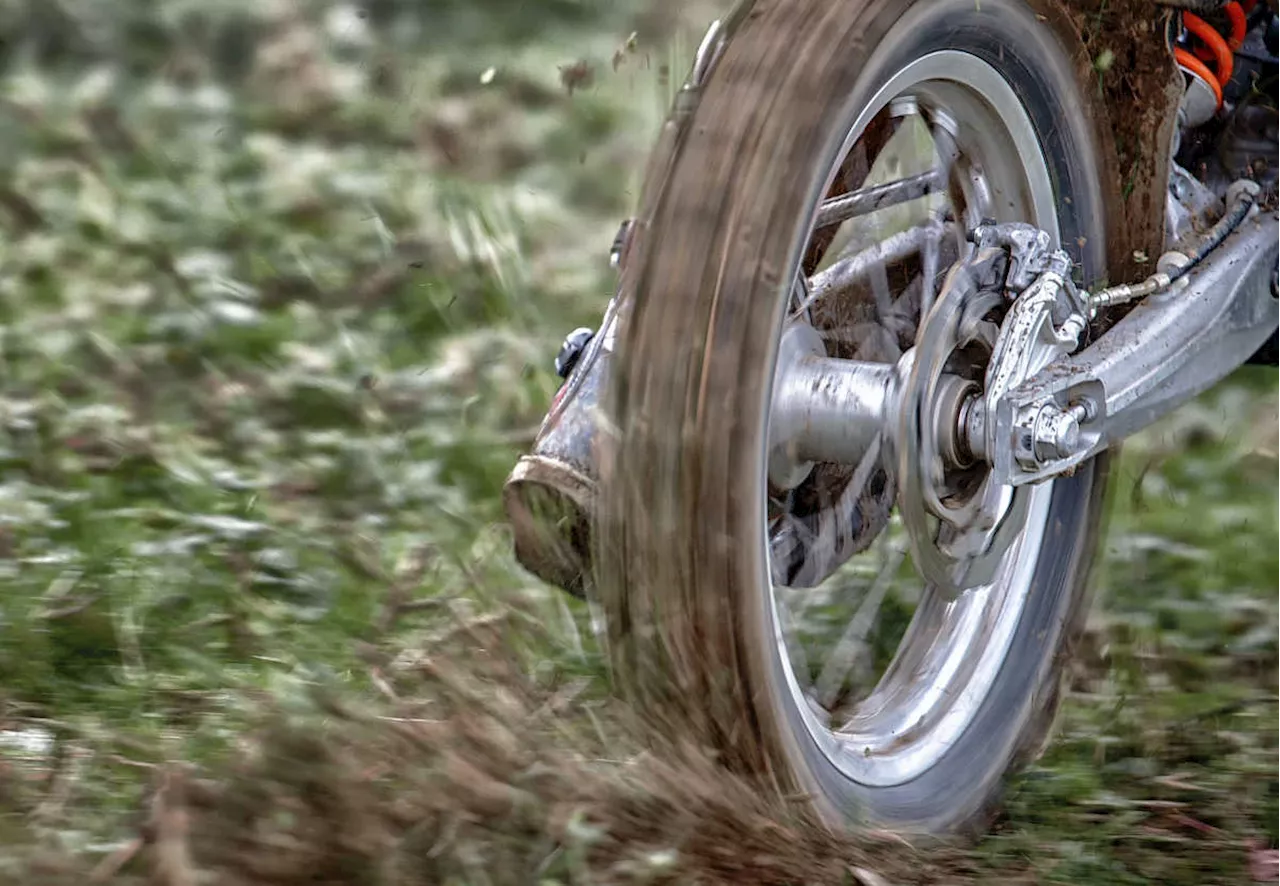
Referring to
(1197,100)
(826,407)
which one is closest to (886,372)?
(826,407)

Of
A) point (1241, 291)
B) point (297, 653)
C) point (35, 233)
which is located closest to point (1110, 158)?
point (1241, 291)

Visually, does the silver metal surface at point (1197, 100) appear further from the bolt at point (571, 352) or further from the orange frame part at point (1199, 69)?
the bolt at point (571, 352)

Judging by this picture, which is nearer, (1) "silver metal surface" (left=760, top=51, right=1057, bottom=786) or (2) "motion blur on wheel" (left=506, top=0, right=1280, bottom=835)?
(2) "motion blur on wheel" (left=506, top=0, right=1280, bottom=835)

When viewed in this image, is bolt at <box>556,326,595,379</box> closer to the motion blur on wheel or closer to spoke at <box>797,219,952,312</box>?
the motion blur on wheel

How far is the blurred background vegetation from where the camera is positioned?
Answer: 5.66 feet

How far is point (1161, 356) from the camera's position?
2.26 meters

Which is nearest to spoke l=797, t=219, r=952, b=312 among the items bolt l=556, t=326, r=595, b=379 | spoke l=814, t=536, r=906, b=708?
bolt l=556, t=326, r=595, b=379

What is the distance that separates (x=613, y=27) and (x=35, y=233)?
172 centimetres

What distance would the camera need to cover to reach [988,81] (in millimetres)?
2133

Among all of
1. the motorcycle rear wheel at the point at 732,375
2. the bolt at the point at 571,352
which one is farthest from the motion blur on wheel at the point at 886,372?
the bolt at the point at 571,352

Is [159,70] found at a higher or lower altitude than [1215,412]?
higher

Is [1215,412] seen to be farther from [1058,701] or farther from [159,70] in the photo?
[159,70]

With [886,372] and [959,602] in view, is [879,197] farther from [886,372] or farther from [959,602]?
[959,602]

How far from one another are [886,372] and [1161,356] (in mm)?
486
